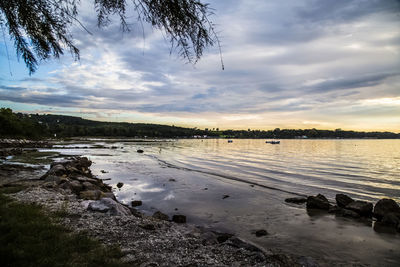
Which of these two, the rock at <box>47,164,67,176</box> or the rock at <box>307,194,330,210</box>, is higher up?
the rock at <box>47,164,67,176</box>

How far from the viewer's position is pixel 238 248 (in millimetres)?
7008

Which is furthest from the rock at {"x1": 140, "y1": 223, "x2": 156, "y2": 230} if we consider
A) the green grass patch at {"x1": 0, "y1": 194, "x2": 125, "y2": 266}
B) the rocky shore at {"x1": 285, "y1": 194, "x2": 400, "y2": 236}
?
the rocky shore at {"x1": 285, "y1": 194, "x2": 400, "y2": 236}

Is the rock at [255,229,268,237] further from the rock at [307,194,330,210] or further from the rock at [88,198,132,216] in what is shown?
the rock at [88,198,132,216]

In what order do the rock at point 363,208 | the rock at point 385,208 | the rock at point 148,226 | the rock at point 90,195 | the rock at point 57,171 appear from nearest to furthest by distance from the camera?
1. the rock at point 148,226
2. the rock at point 90,195
3. the rock at point 385,208
4. the rock at point 363,208
5. the rock at point 57,171

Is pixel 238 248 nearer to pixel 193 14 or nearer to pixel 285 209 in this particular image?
pixel 193 14

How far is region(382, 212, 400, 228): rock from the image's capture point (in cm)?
1115

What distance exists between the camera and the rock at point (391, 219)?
11.1 metres

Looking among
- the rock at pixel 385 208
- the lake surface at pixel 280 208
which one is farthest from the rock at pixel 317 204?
the rock at pixel 385 208

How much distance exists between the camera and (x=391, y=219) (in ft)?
37.0

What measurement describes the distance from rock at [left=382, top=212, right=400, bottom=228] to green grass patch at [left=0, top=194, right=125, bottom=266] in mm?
12884

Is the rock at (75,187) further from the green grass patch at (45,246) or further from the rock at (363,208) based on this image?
the rock at (363,208)

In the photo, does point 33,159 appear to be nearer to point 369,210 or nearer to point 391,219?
point 369,210

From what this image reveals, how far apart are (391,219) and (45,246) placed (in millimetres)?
14677

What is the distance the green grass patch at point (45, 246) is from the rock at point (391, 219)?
1288cm
